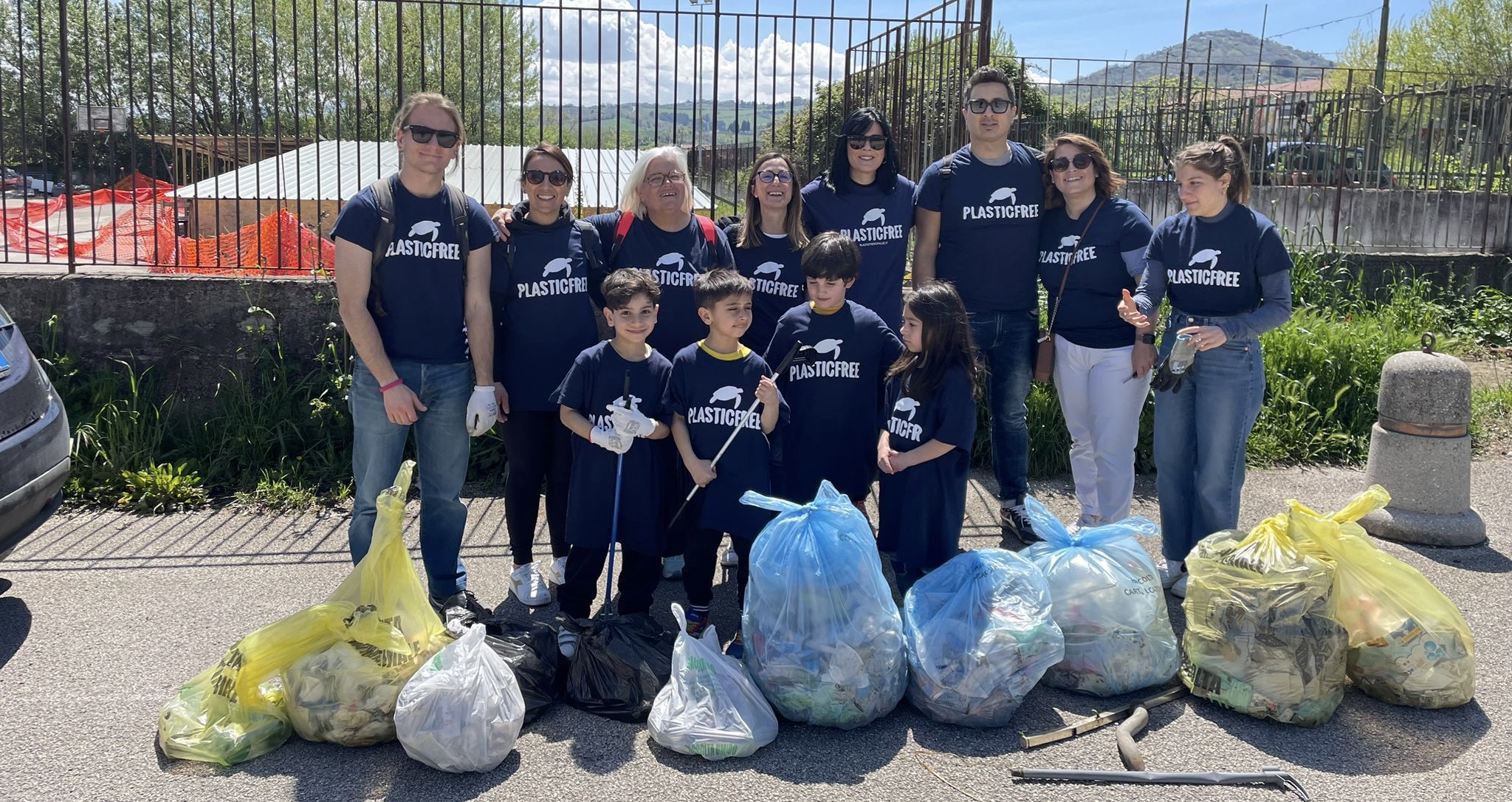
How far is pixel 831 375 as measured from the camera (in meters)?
4.09

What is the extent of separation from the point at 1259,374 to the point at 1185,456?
0.43 m

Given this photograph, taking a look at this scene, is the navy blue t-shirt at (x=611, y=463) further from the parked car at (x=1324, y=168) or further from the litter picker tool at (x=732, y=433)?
the parked car at (x=1324, y=168)

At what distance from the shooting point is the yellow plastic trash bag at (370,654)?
10.5 feet

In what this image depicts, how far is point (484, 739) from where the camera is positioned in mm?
3107

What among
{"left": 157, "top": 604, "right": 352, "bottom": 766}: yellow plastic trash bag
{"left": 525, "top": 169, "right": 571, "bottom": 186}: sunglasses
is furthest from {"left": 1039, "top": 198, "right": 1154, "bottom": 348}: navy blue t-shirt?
{"left": 157, "top": 604, "right": 352, "bottom": 766}: yellow plastic trash bag

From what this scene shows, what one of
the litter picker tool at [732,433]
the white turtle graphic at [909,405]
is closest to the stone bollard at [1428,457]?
the white turtle graphic at [909,405]

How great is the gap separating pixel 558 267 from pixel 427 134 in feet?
2.22

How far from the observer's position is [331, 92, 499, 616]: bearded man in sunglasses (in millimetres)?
3893

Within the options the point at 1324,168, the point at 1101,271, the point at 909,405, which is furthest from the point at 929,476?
the point at 1324,168

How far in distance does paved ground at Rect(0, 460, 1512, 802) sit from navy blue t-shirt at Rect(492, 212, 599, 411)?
93cm

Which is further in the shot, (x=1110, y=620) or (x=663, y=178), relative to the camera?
(x=663, y=178)

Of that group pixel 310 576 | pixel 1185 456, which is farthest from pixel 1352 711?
pixel 310 576

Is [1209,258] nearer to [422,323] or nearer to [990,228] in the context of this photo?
[990,228]

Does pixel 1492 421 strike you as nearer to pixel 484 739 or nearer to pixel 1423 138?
pixel 1423 138
